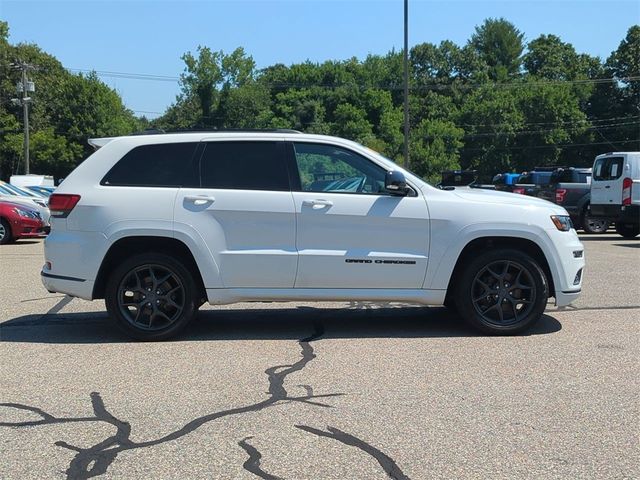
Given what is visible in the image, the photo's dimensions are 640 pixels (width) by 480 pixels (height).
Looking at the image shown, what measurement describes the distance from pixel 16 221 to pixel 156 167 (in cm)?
1168

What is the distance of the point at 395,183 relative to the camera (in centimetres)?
624

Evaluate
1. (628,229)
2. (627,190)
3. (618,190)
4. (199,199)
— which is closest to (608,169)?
(618,190)

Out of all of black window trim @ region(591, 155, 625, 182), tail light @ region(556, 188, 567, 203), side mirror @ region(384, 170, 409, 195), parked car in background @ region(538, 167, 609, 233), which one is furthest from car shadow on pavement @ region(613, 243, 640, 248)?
side mirror @ region(384, 170, 409, 195)

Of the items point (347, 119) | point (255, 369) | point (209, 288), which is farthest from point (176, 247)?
point (347, 119)

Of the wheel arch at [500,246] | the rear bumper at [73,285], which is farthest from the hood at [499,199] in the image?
the rear bumper at [73,285]

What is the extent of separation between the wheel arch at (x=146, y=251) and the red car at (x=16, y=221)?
37.2 feet

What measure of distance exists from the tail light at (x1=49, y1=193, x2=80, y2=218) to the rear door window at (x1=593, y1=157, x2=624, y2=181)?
14704 mm

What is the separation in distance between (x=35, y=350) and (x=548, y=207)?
16.6ft

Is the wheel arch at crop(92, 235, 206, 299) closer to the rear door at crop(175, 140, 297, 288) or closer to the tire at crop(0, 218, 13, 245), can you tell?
the rear door at crop(175, 140, 297, 288)

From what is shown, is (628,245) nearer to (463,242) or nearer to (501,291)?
(501,291)

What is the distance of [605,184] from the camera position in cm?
1747

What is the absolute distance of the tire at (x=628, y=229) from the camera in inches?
698

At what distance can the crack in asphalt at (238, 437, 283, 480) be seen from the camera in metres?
3.50

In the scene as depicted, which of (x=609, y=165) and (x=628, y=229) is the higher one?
(x=609, y=165)
